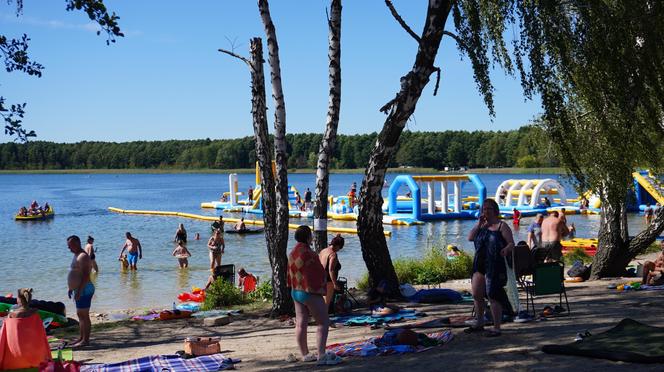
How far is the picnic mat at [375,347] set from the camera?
7.20 m

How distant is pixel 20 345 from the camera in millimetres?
7316

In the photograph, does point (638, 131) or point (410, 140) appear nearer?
point (638, 131)

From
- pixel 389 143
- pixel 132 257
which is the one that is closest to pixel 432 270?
pixel 389 143

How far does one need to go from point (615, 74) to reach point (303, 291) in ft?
16.6

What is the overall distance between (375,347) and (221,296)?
5389 millimetres

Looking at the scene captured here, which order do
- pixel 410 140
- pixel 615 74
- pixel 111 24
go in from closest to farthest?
1. pixel 111 24
2. pixel 615 74
3. pixel 410 140

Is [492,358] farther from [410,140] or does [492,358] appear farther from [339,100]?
[410,140]

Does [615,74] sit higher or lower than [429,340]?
higher

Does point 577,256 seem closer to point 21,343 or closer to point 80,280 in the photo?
point 80,280

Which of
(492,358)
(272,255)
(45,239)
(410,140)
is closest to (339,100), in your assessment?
(272,255)

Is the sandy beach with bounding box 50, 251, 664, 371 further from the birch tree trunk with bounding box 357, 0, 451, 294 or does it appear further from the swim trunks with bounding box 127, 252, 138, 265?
the swim trunks with bounding box 127, 252, 138, 265

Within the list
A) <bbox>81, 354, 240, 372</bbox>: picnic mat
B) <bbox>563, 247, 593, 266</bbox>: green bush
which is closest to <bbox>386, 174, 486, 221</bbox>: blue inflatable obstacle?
<bbox>563, 247, 593, 266</bbox>: green bush

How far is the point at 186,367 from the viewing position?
23.7 ft

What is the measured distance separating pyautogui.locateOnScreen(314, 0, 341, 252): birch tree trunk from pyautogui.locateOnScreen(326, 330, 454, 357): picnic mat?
2.95m
